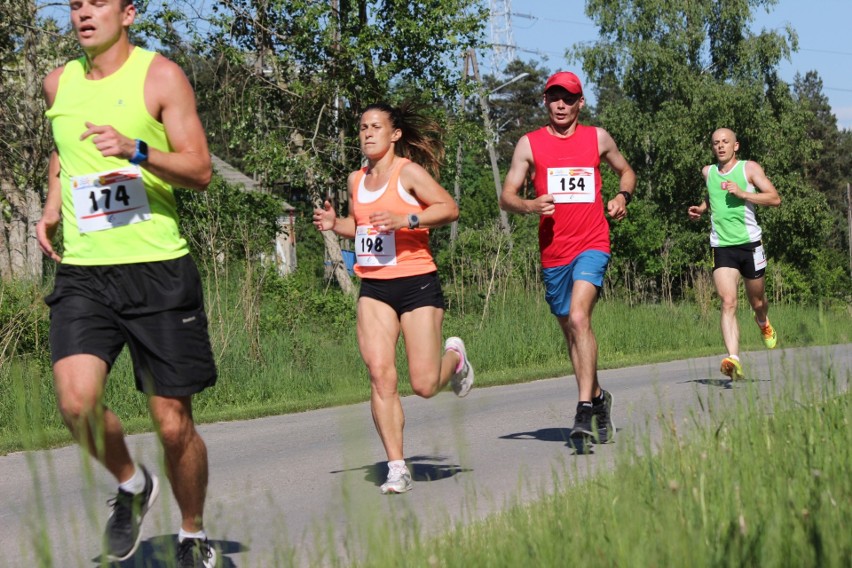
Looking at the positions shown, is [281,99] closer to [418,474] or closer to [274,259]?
[274,259]

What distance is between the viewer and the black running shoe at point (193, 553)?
4.57 metres

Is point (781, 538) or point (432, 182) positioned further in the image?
point (432, 182)

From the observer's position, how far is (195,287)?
479 centimetres

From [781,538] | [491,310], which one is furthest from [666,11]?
[781,538]

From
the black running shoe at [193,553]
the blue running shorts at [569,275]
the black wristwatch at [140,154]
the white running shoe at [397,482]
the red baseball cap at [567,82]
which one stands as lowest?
the white running shoe at [397,482]

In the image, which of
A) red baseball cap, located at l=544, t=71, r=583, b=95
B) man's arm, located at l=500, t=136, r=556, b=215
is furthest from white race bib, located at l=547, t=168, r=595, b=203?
red baseball cap, located at l=544, t=71, r=583, b=95

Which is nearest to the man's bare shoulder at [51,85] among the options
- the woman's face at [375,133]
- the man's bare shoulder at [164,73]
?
the man's bare shoulder at [164,73]

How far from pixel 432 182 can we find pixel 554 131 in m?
1.69

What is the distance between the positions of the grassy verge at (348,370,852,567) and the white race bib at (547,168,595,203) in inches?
116

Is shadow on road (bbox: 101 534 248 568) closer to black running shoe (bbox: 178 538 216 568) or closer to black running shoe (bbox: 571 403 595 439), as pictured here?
black running shoe (bbox: 178 538 216 568)

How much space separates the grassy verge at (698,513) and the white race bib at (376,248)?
85.6 inches

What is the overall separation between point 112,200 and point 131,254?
0.68 feet

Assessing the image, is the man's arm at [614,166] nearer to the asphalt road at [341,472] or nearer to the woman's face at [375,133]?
the asphalt road at [341,472]

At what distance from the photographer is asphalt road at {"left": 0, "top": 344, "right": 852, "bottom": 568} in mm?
3350
